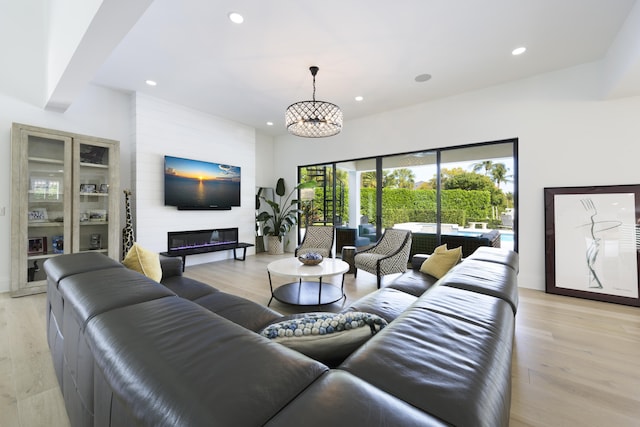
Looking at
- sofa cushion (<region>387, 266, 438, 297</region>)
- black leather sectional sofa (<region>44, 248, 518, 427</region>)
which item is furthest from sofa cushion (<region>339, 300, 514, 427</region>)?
sofa cushion (<region>387, 266, 438, 297</region>)

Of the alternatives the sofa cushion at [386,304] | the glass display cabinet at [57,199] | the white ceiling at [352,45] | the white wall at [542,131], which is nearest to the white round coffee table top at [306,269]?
the sofa cushion at [386,304]

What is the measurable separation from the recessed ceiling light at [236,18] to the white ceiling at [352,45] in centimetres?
5

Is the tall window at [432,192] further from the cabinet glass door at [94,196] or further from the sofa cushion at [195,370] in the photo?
the sofa cushion at [195,370]

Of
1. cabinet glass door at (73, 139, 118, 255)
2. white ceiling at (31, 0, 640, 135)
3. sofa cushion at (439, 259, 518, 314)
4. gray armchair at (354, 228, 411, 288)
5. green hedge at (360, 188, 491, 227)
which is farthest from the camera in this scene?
green hedge at (360, 188, 491, 227)

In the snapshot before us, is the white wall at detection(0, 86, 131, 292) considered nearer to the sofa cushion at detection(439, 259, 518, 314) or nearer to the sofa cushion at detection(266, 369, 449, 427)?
the sofa cushion at detection(266, 369, 449, 427)

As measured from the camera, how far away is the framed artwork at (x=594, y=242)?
328 cm

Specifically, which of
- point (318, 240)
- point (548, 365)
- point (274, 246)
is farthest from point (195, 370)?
point (274, 246)

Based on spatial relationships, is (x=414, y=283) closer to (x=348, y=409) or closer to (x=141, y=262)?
(x=348, y=409)

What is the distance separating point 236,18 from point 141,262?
98.7 inches

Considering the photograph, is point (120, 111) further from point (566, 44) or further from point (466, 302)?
point (566, 44)

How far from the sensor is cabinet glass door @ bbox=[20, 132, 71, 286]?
355cm

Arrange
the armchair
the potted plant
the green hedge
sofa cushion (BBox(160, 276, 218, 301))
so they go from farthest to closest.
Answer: the potted plant → the armchair → the green hedge → sofa cushion (BBox(160, 276, 218, 301))

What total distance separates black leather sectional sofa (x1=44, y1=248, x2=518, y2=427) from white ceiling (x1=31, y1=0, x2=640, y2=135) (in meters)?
2.72

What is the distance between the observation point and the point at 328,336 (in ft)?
3.35
